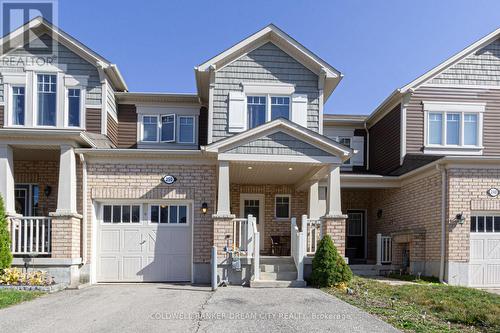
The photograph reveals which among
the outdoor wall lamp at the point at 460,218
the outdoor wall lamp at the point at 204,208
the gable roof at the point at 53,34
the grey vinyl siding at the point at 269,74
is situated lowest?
the outdoor wall lamp at the point at 460,218

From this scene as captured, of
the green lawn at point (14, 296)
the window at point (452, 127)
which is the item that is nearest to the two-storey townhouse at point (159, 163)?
the green lawn at point (14, 296)

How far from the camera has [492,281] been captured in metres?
11.6

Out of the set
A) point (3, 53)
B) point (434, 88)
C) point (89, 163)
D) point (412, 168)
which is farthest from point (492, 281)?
point (3, 53)

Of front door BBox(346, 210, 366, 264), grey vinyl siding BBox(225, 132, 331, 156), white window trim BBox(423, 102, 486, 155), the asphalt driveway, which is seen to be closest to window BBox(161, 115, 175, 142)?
grey vinyl siding BBox(225, 132, 331, 156)

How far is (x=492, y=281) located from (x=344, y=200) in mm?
6090

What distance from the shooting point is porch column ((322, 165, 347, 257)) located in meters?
10.9

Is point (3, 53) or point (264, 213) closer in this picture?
point (3, 53)

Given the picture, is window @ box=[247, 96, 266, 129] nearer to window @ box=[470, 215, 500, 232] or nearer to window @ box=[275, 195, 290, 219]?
window @ box=[275, 195, 290, 219]

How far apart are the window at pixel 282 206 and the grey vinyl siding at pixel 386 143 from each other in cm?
391

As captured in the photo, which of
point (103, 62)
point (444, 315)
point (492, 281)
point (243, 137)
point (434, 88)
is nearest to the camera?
point (444, 315)

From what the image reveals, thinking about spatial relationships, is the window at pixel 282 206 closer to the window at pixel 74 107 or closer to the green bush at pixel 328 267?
the green bush at pixel 328 267

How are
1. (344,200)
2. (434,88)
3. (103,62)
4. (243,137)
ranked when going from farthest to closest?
(344,200), (434,88), (103,62), (243,137)

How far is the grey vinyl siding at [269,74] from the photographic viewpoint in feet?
43.1

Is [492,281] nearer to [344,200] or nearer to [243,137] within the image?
[344,200]
